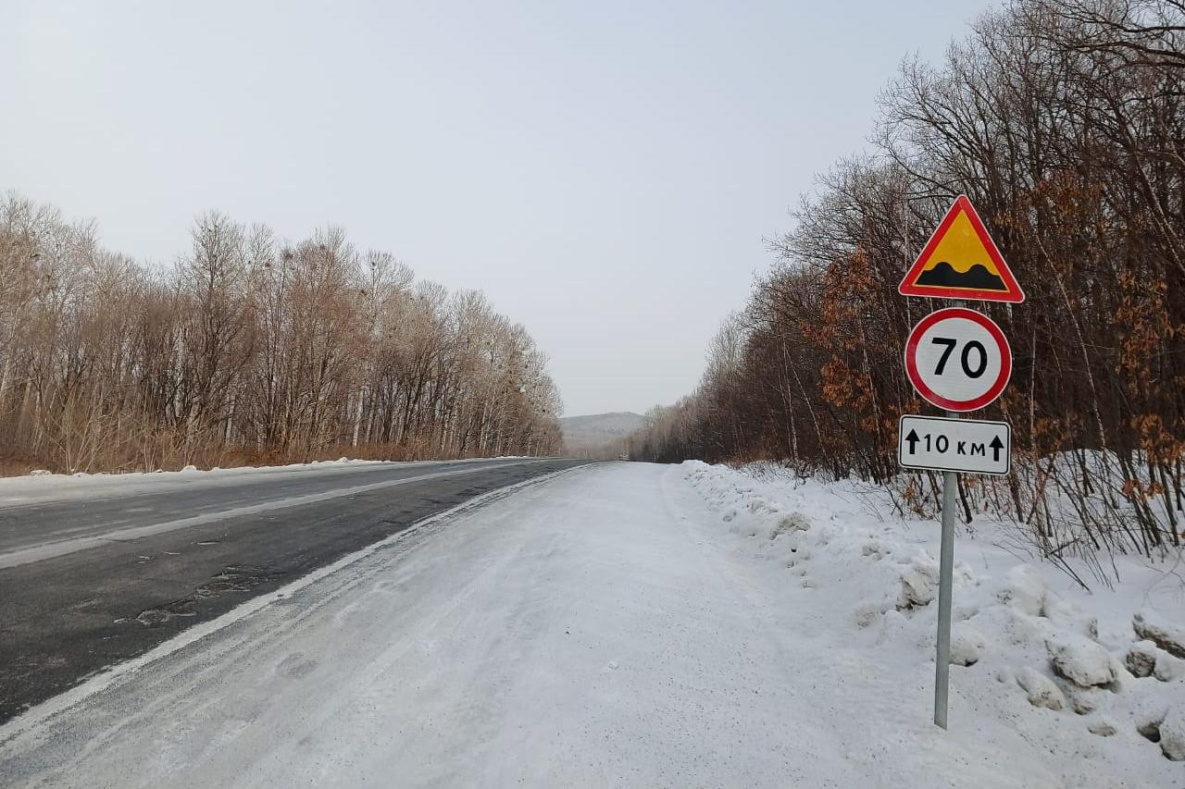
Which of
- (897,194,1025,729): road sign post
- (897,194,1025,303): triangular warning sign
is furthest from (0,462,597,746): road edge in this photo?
(897,194,1025,303): triangular warning sign

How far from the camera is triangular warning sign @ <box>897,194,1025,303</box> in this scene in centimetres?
323

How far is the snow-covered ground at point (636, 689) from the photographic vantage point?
2.39 metres

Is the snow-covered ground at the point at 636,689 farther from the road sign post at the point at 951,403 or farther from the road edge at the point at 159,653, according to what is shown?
the road sign post at the point at 951,403

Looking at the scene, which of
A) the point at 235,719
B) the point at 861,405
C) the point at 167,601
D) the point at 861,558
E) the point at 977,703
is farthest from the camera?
the point at 861,405

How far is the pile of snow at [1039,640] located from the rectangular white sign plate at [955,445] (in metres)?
1.12

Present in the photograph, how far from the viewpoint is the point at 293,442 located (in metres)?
24.5

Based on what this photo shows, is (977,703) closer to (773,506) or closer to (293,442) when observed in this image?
(773,506)

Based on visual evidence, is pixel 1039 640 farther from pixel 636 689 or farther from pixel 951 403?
pixel 636 689

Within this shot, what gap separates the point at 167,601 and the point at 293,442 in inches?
896

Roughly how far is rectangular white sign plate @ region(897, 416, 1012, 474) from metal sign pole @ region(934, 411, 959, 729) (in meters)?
0.10

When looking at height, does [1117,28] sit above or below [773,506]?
above

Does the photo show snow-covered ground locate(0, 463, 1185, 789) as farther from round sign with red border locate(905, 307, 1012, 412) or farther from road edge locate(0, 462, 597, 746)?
round sign with red border locate(905, 307, 1012, 412)

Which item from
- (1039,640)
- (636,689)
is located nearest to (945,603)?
(1039,640)

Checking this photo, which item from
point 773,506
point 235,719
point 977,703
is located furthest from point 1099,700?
point 773,506
